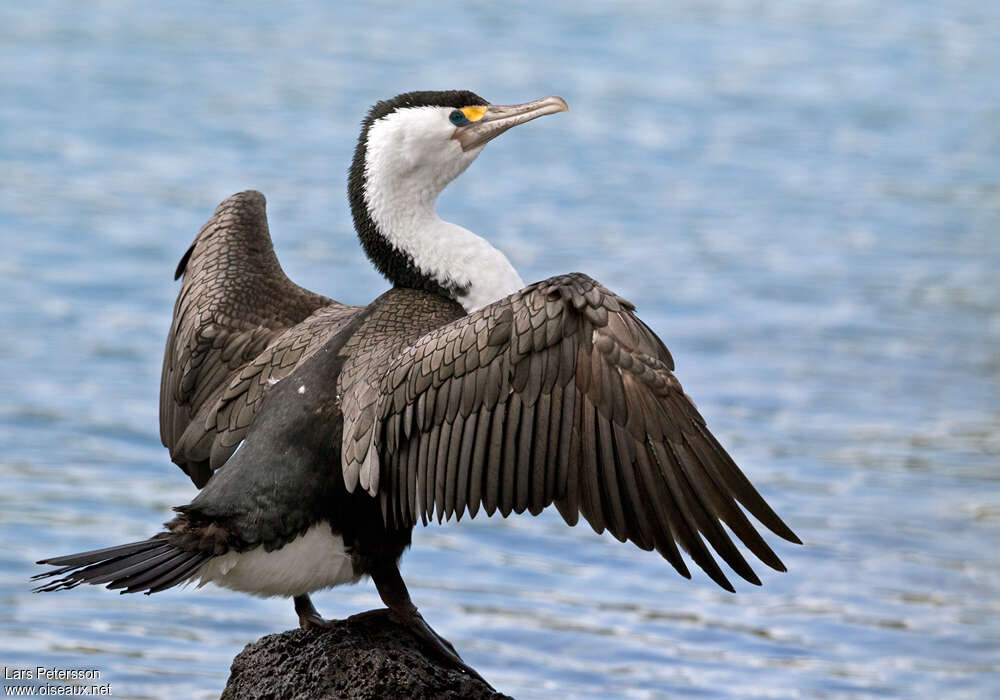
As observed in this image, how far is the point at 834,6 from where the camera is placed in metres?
23.6

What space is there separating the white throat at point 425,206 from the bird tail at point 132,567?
1.32 metres

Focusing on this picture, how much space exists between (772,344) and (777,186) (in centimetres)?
443

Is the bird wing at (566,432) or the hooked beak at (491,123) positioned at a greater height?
the hooked beak at (491,123)

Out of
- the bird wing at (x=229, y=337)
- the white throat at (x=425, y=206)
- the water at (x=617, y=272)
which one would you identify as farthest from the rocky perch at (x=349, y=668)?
the water at (x=617, y=272)

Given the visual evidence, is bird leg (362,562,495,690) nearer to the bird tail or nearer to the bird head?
the bird tail

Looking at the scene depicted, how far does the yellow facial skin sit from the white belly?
159 cm

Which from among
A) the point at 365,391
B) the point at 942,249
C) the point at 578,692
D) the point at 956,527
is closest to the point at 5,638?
the point at 578,692

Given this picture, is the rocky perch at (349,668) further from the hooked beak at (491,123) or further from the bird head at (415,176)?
the hooked beak at (491,123)

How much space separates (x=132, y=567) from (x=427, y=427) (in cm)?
97

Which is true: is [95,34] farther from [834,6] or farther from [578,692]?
[578,692]

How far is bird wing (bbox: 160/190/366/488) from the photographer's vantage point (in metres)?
5.96

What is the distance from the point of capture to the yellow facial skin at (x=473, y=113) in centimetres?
607

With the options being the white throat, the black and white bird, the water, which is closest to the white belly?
the black and white bird

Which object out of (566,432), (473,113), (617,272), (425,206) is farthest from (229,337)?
(617,272)
